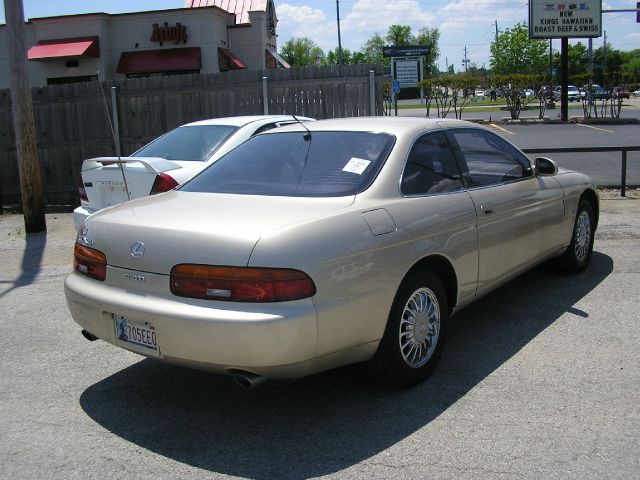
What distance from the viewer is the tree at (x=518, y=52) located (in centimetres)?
5194

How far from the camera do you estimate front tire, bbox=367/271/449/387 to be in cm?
394

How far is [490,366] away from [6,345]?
360cm

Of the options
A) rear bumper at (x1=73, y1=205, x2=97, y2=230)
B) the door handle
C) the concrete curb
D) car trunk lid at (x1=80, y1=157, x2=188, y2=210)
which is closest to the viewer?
the door handle

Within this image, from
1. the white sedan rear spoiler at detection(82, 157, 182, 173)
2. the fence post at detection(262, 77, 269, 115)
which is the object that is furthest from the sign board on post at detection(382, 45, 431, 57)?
the white sedan rear spoiler at detection(82, 157, 182, 173)

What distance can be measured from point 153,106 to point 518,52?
148ft

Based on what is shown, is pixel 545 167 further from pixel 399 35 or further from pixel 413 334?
pixel 399 35

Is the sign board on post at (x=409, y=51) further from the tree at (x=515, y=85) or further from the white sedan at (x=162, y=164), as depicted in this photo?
the white sedan at (x=162, y=164)

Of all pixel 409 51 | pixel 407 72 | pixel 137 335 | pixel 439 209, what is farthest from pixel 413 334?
pixel 409 51

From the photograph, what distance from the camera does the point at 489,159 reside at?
539 cm

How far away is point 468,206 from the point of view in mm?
4664

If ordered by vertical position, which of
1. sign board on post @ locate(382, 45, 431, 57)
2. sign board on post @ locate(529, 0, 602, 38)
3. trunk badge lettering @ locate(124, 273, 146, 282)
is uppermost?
sign board on post @ locate(382, 45, 431, 57)

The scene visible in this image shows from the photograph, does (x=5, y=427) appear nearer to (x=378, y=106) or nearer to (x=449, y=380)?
(x=449, y=380)

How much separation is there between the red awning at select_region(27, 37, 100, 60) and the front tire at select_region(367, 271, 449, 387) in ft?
72.2

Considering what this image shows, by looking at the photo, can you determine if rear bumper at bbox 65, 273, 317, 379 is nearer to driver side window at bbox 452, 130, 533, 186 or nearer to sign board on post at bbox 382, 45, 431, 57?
driver side window at bbox 452, 130, 533, 186
